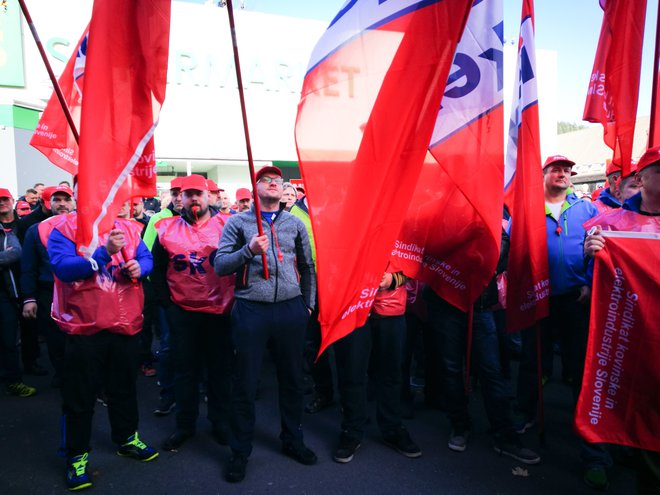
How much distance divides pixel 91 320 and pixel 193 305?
0.78 meters

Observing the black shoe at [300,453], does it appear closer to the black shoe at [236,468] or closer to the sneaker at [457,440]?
the black shoe at [236,468]

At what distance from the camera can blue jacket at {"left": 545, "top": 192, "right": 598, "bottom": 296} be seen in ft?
12.2

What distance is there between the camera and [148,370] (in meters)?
5.54

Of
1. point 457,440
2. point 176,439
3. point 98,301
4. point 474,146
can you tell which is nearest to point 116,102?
point 98,301

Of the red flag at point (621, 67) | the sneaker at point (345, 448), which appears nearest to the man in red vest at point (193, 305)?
the sneaker at point (345, 448)

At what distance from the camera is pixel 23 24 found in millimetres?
15680

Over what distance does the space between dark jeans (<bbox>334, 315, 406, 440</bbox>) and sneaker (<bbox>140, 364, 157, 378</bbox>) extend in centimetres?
279

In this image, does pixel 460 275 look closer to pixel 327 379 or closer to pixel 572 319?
pixel 572 319

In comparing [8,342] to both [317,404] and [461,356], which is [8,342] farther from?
[461,356]

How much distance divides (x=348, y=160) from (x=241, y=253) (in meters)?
1.30

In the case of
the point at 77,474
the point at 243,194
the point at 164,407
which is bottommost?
the point at 164,407

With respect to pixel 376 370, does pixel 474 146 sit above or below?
above

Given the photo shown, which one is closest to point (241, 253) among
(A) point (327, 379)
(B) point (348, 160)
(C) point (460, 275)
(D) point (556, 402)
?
(B) point (348, 160)

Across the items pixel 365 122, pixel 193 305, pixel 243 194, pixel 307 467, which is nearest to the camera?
pixel 365 122
